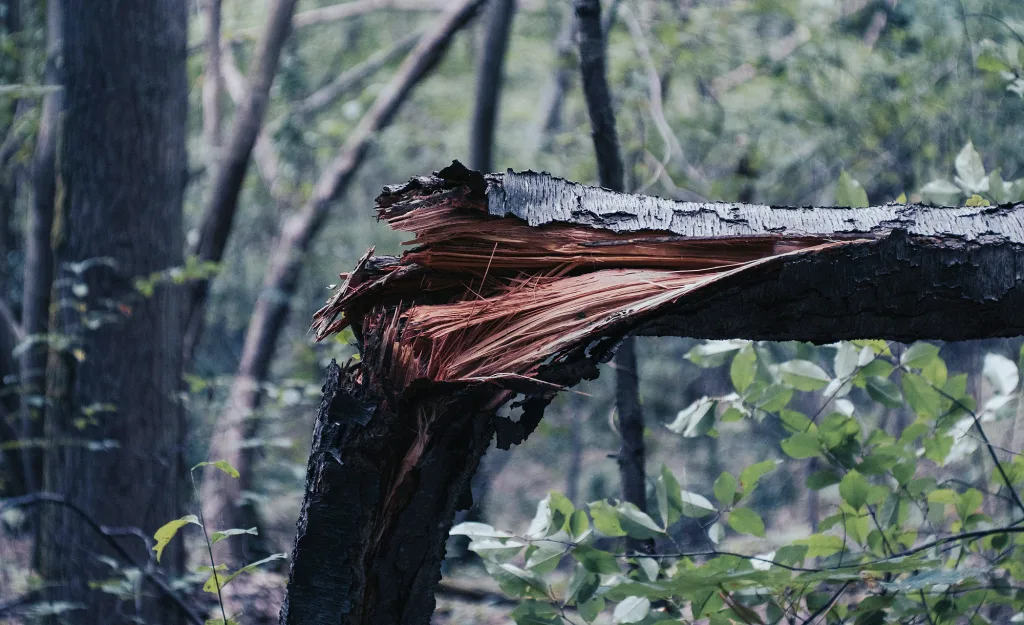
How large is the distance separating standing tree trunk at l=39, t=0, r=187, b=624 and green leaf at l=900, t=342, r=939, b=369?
8.77ft

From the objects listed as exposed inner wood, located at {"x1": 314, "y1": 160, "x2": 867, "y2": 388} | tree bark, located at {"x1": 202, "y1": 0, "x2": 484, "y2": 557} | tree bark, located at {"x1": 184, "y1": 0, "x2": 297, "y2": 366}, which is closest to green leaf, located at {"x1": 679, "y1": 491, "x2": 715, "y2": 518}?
exposed inner wood, located at {"x1": 314, "y1": 160, "x2": 867, "y2": 388}

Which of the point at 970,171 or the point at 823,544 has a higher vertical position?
the point at 970,171

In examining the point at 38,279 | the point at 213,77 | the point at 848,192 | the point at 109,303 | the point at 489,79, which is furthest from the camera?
the point at 213,77

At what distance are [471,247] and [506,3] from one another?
3.67 metres

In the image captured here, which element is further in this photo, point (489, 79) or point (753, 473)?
point (489, 79)

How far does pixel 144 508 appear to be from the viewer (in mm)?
3025

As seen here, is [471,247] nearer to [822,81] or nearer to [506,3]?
[506,3]

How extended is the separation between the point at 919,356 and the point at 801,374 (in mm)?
253

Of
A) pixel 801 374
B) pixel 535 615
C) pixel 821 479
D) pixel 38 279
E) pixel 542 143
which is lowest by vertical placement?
pixel 535 615

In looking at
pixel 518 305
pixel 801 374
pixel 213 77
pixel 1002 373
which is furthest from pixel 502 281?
pixel 213 77

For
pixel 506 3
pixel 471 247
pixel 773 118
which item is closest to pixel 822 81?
pixel 773 118

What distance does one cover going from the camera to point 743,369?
1647 millimetres

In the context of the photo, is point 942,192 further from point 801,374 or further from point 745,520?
point 745,520

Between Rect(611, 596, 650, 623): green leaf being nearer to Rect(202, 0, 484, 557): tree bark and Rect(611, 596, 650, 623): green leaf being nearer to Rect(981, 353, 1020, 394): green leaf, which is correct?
Rect(981, 353, 1020, 394): green leaf
